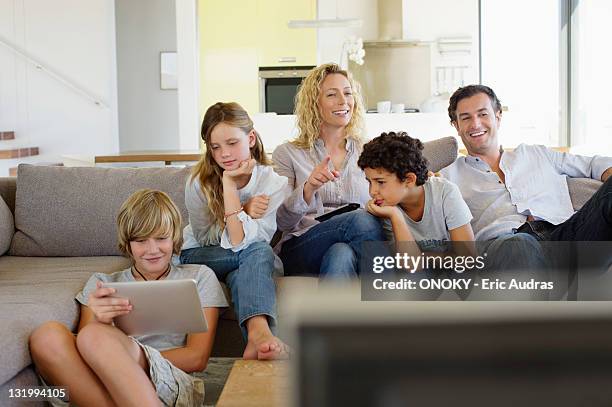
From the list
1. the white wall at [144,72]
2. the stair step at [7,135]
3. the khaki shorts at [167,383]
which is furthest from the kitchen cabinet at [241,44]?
the khaki shorts at [167,383]

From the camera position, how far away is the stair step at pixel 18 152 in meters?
6.71

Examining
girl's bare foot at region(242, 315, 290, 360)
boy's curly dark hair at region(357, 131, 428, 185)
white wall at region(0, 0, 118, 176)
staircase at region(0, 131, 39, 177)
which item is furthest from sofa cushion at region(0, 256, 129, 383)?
white wall at region(0, 0, 118, 176)

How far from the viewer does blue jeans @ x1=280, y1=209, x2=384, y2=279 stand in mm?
2496

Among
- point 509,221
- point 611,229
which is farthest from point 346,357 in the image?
point 509,221

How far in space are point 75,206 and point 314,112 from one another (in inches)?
39.2

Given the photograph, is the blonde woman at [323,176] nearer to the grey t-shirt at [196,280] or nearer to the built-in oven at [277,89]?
the grey t-shirt at [196,280]

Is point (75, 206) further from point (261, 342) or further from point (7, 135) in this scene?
point (7, 135)

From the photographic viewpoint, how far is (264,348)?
210 cm

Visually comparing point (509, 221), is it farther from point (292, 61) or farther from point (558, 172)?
point (292, 61)

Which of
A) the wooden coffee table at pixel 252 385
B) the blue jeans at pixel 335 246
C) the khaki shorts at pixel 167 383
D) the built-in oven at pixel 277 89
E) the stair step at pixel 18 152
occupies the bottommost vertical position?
the khaki shorts at pixel 167 383

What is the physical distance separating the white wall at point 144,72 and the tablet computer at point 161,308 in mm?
6585

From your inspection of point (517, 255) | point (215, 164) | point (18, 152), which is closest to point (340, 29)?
point (18, 152)

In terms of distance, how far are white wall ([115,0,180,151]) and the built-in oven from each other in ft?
3.17

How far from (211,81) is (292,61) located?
3.04 ft
